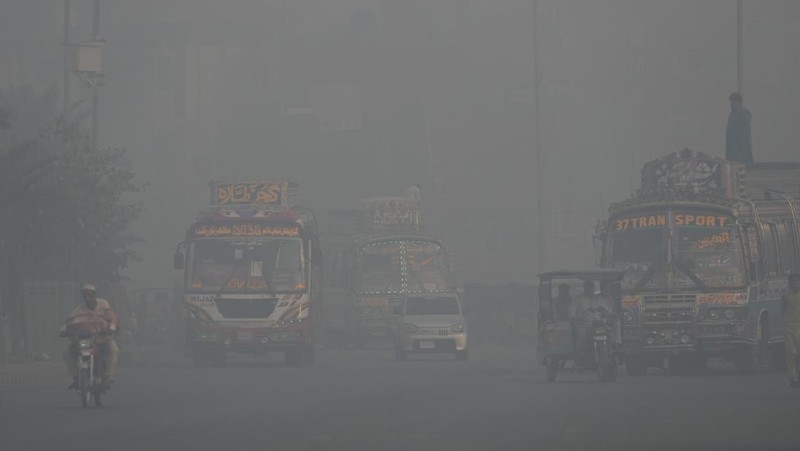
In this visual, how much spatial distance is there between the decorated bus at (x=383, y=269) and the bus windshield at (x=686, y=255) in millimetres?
18697

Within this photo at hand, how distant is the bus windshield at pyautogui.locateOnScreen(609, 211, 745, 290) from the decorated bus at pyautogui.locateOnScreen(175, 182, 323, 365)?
898 centimetres

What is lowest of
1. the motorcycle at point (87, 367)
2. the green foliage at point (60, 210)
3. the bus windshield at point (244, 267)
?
the motorcycle at point (87, 367)

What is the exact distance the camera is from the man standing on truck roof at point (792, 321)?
24984mm

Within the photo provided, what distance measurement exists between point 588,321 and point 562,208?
62508 mm

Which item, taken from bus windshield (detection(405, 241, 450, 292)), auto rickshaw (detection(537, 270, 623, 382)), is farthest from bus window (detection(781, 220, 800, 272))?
bus windshield (detection(405, 241, 450, 292))

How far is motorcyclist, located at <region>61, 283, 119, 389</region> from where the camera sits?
2150 centimetres

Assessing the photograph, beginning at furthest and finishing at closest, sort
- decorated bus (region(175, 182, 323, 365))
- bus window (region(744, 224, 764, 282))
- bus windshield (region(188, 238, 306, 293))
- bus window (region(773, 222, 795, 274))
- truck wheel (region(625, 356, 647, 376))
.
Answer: bus windshield (region(188, 238, 306, 293)) → decorated bus (region(175, 182, 323, 365)) → bus window (region(773, 222, 795, 274)) → truck wheel (region(625, 356, 647, 376)) → bus window (region(744, 224, 764, 282))

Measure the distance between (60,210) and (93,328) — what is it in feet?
50.3

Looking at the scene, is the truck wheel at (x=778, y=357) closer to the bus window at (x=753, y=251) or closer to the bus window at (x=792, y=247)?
the bus window at (x=792, y=247)

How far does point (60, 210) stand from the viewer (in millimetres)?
36344

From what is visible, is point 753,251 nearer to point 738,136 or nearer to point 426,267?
point 738,136

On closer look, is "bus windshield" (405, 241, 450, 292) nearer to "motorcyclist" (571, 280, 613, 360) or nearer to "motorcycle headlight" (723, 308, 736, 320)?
"motorcycle headlight" (723, 308, 736, 320)

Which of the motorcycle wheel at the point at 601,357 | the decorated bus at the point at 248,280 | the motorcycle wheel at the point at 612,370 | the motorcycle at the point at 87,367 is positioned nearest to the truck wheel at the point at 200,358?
the decorated bus at the point at 248,280

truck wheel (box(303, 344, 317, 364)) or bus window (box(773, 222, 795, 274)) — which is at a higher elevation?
bus window (box(773, 222, 795, 274))
